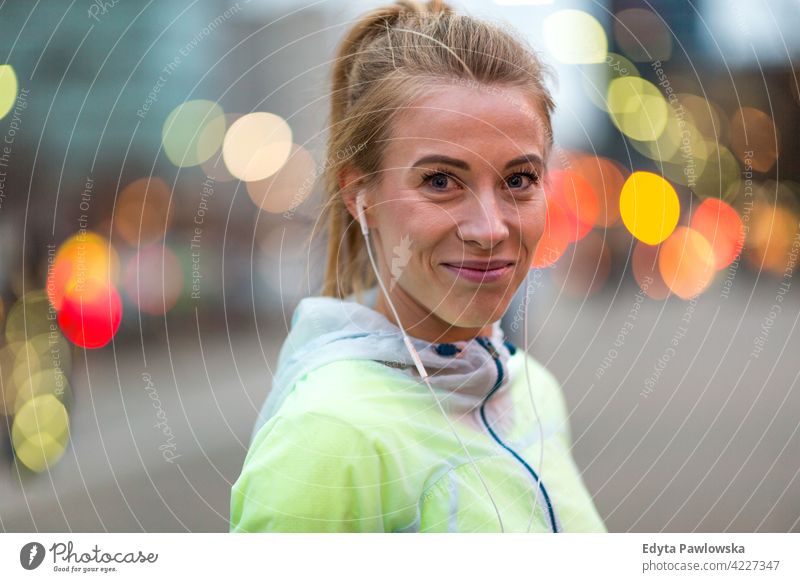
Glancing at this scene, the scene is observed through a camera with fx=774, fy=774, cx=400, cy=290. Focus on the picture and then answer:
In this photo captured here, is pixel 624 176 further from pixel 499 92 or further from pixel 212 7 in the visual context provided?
pixel 212 7

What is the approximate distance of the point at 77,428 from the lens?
1450 millimetres

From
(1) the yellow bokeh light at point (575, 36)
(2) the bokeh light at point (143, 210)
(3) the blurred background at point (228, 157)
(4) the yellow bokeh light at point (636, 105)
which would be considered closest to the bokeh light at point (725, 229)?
(3) the blurred background at point (228, 157)

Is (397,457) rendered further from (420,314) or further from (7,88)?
(7,88)

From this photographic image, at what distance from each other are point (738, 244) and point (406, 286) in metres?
0.57

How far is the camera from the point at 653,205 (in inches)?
60.9

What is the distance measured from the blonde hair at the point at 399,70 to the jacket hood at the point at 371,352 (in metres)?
0.12

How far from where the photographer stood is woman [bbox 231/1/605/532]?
2.36ft

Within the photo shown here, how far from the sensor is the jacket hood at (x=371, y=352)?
2.63 ft

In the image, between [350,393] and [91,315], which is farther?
[91,315]

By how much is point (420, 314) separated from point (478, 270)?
0.29 ft

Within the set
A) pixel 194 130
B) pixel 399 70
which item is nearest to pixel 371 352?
pixel 399 70

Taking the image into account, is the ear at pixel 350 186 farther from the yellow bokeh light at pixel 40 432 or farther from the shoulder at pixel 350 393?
the yellow bokeh light at pixel 40 432

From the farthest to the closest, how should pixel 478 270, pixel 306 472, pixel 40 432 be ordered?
pixel 40 432, pixel 478 270, pixel 306 472
